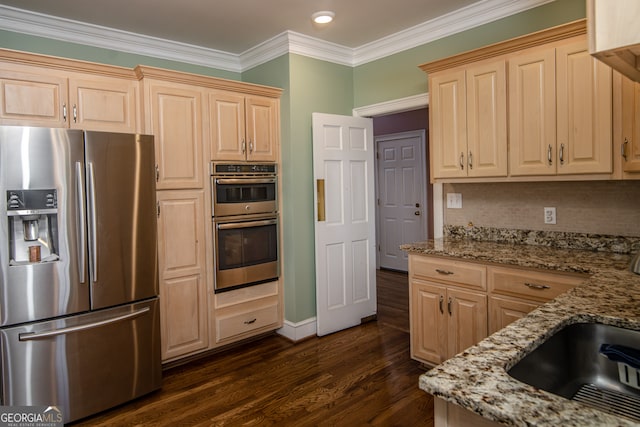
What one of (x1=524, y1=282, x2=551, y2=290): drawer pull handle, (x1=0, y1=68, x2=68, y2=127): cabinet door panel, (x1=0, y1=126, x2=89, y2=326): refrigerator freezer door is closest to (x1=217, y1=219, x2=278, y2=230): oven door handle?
(x1=0, y1=126, x2=89, y2=326): refrigerator freezer door

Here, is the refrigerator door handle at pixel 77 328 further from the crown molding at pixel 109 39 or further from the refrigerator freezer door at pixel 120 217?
the crown molding at pixel 109 39

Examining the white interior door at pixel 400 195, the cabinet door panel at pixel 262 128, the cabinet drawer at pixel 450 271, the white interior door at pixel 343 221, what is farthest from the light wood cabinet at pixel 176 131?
the white interior door at pixel 400 195

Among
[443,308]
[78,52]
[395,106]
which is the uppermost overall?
[78,52]

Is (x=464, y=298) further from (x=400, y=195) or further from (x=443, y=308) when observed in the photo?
(x=400, y=195)

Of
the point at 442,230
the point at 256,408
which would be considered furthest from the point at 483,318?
the point at 256,408

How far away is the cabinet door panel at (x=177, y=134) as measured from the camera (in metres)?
3.01

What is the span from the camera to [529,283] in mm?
2355

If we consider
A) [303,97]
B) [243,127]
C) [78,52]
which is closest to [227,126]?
[243,127]

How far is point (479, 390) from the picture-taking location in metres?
0.88

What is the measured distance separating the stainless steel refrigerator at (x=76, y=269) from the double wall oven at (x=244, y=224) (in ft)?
2.13

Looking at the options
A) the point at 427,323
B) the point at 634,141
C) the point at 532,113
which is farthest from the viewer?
the point at 427,323

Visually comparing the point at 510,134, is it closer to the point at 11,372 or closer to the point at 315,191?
the point at 315,191

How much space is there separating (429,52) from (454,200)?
1.25 meters

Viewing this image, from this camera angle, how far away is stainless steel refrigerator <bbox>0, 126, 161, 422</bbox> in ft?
7.46
